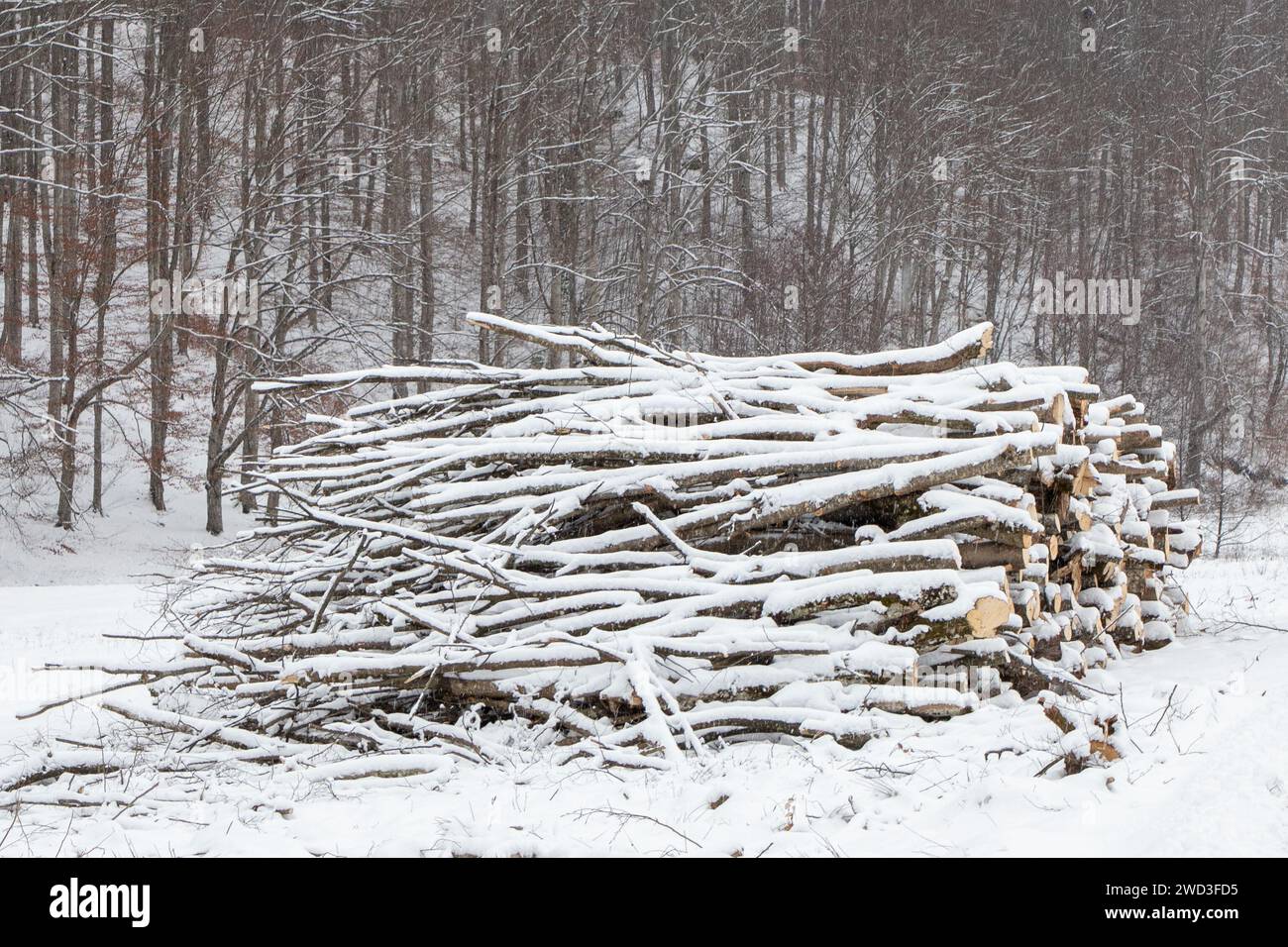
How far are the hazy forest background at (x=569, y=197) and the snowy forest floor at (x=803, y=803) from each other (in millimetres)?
12754

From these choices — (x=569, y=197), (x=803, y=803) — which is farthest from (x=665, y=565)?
(x=569, y=197)

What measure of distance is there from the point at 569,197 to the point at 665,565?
14.8m

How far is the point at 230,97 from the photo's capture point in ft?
72.4

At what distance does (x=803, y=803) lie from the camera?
3.72 metres

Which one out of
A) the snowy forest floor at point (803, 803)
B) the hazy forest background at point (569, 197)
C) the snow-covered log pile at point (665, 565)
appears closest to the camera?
the snowy forest floor at point (803, 803)

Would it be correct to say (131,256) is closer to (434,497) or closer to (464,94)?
(464,94)

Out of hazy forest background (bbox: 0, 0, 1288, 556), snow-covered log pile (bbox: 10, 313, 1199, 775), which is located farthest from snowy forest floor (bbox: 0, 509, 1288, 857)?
hazy forest background (bbox: 0, 0, 1288, 556)

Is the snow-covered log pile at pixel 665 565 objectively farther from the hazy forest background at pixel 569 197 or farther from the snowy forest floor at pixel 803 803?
the hazy forest background at pixel 569 197

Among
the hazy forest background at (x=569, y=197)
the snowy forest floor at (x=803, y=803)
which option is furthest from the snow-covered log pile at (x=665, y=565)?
the hazy forest background at (x=569, y=197)

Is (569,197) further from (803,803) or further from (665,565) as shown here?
(803,803)

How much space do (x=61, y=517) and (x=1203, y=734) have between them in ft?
64.7

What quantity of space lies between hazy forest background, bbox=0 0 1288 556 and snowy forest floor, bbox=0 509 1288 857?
12.8 m

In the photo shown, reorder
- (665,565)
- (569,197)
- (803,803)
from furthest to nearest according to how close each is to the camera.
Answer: (569,197), (665,565), (803,803)

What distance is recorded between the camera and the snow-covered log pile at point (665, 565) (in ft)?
16.5
